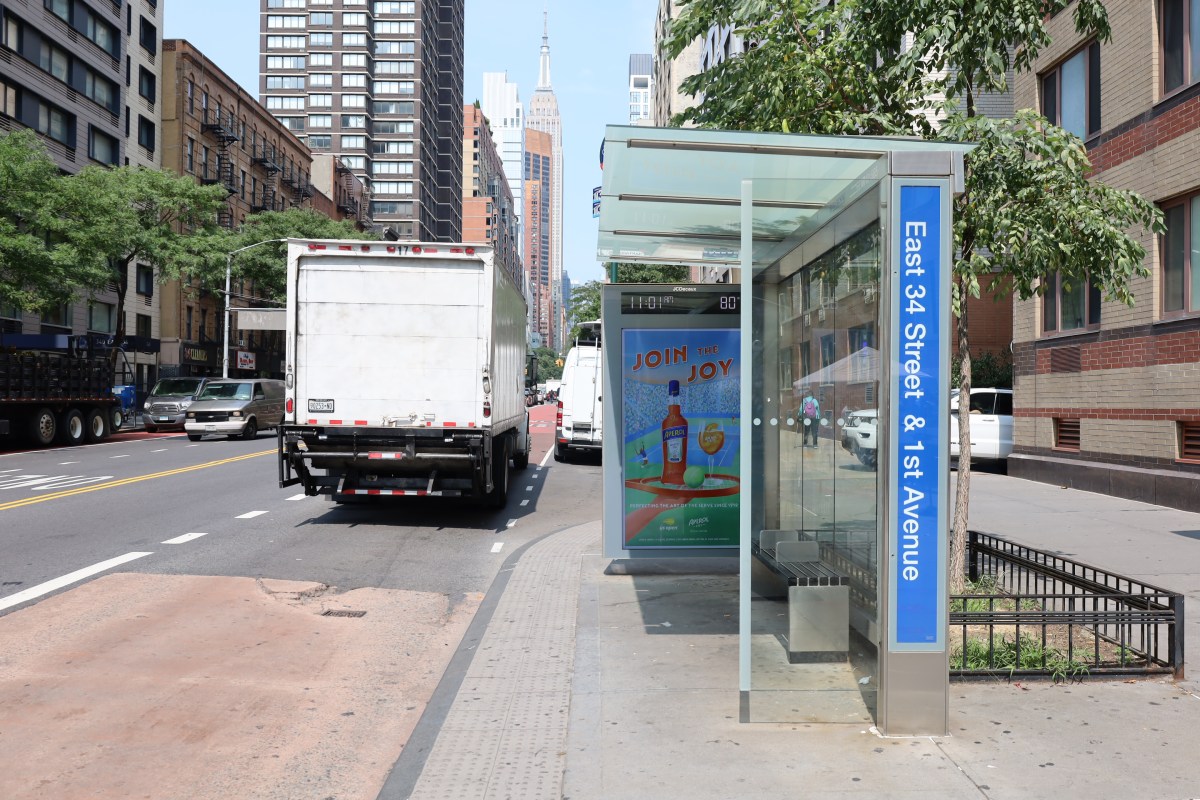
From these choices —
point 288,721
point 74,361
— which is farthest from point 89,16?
point 288,721

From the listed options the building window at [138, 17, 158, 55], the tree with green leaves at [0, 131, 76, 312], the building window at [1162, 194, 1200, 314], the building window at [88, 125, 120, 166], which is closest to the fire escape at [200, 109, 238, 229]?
the building window at [138, 17, 158, 55]

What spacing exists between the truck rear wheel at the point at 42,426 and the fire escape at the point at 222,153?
34947 mm

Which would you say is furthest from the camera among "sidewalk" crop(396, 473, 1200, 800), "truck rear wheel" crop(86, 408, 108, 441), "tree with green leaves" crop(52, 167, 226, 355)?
"tree with green leaves" crop(52, 167, 226, 355)

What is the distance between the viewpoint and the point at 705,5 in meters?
8.07

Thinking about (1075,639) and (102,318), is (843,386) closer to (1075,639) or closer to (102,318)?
(1075,639)

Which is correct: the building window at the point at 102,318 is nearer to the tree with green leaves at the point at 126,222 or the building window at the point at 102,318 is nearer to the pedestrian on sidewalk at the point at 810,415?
the tree with green leaves at the point at 126,222

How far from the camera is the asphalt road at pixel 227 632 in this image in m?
4.81

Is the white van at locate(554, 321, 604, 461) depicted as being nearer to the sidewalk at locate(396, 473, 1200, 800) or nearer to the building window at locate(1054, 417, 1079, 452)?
the building window at locate(1054, 417, 1079, 452)

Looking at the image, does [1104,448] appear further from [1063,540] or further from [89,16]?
[89,16]

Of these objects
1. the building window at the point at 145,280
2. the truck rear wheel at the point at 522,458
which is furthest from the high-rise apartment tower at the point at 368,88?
the truck rear wheel at the point at 522,458

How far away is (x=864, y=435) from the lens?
5410 millimetres

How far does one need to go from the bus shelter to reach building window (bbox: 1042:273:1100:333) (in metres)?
11.4

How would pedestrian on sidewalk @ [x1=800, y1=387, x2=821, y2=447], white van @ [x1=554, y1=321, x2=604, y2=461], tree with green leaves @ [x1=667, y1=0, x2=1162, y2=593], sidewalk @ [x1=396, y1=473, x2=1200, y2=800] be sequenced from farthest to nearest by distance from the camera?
white van @ [x1=554, y1=321, x2=604, y2=461]
tree with green leaves @ [x1=667, y1=0, x2=1162, y2=593]
pedestrian on sidewalk @ [x1=800, y1=387, x2=821, y2=447]
sidewalk @ [x1=396, y1=473, x2=1200, y2=800]

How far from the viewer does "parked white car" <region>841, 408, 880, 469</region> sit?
5195 millimetres
